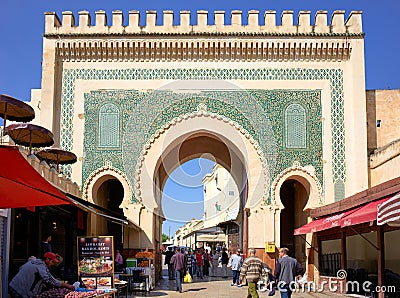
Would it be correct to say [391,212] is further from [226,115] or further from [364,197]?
[226,115]

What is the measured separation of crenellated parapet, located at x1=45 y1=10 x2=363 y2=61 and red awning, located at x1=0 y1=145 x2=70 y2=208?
11747 millimetres

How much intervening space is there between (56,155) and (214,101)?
499 centimetres

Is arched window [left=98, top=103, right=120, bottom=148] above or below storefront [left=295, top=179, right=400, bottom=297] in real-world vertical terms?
above

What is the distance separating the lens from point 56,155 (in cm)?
1457

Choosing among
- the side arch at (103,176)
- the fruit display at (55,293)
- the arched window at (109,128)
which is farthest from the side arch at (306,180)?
the fruit display at (55,293)

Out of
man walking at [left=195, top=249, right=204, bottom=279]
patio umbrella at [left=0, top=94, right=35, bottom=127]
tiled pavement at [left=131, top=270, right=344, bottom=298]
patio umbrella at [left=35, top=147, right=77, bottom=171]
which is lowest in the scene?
tiled pavement at [left=131, top=270, right=344, bottom=298]

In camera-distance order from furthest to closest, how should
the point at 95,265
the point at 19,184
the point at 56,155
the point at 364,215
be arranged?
the point at 56,155
the point at 364,215
the point at 95,265
the point at 19,184

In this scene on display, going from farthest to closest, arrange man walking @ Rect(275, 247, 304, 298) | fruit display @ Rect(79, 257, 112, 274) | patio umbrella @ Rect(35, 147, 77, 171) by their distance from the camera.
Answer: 1. patio umbrella @ Rect(35, 147, 77, 171)
2. fruit display @ Rect(79, 257, 112, 274)
3. man walking @ Rect(275, 247, 304, 298)

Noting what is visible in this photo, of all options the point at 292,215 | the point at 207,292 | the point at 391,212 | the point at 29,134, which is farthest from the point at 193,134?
the point at 391,212

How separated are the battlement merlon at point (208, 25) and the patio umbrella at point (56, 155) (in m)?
4.38

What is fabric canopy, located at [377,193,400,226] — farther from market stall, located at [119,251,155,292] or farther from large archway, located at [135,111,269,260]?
large archway, located at [135,111,269,260]

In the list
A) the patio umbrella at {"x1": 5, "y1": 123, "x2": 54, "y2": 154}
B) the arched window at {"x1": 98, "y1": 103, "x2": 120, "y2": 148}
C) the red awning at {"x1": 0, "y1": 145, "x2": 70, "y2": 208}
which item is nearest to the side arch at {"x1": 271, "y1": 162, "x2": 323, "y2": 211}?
the arched window at {"x1": 98, "y1": 103, "x2": 120, "y2": 148}

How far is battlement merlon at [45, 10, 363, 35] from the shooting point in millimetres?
17438

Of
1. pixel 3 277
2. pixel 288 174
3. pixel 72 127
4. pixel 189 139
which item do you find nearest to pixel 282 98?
pixel 288 174
